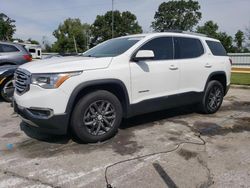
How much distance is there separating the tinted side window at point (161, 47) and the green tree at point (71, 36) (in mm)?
65459

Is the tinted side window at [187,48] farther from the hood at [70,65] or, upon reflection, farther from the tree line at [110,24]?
the tree line at [110,24]

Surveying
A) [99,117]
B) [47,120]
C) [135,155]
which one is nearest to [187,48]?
[99,117]

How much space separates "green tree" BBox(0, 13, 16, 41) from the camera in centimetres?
4612

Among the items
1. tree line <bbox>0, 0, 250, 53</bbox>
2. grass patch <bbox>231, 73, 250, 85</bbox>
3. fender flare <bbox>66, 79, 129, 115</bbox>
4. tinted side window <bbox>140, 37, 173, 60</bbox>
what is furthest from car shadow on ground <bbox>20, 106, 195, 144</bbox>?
tree line <bbox>0, 0, 250, 53</bbox>

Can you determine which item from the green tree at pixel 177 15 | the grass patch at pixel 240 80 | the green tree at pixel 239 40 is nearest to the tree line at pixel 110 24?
the green tree at pixel 177 15

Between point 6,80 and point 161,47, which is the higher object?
point 161,47

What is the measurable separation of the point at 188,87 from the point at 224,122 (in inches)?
42.8

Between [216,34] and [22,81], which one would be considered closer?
[22,81]

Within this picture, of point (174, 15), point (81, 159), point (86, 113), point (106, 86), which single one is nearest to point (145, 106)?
point (106, 86)

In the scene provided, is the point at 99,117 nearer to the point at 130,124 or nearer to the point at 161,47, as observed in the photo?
the point at 130,124

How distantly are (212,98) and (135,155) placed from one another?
3.36 meters

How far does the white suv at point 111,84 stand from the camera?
422 centimetres

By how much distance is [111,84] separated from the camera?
4703 millimetres

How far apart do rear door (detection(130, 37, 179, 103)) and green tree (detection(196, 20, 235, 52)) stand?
50.0 metres
